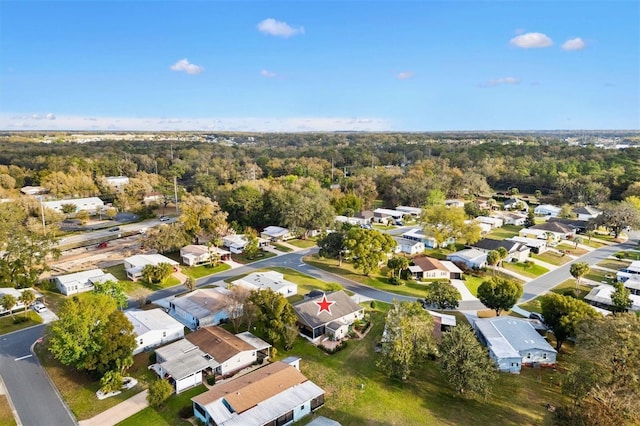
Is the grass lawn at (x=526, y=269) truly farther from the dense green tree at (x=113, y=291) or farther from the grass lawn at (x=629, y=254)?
the dense green tree at (x=113, y=291)

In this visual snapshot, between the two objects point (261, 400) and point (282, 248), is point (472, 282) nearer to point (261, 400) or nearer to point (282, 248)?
point (282, 248)

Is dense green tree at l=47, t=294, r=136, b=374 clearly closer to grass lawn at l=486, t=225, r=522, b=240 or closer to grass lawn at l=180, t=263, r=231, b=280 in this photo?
grass lawn at l=180, t=263, r=231, b=280

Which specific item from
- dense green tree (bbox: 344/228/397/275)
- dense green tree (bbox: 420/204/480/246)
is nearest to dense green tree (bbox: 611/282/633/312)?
dense green tree (bbox: 420/204/480/246)

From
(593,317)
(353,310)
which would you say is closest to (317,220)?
(353,310)

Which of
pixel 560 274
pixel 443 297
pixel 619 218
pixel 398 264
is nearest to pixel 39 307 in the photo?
pixel 398 264

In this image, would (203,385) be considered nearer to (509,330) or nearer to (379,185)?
(509,330)
